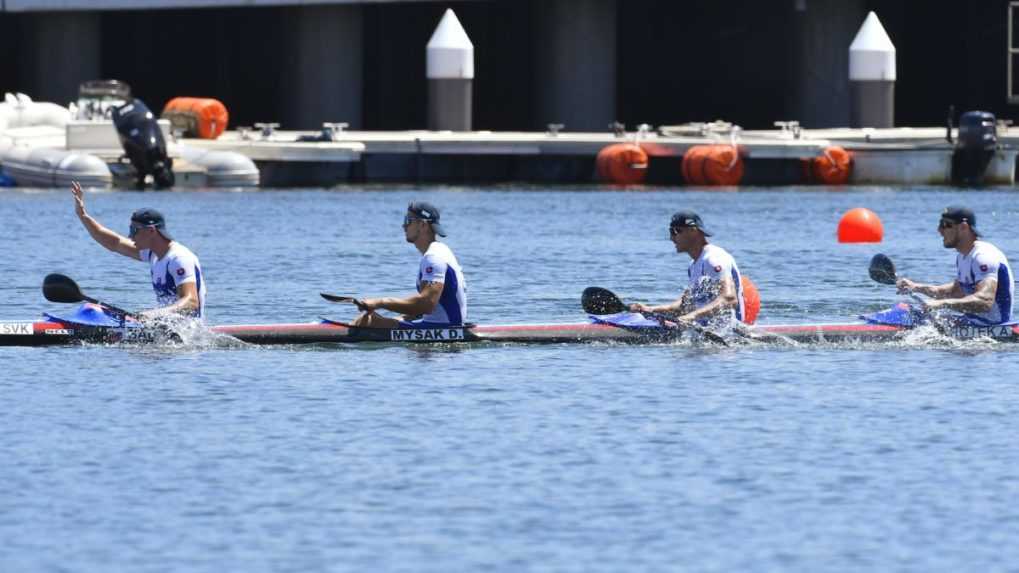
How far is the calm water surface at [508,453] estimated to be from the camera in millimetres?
13164

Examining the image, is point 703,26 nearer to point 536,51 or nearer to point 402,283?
point 536,51

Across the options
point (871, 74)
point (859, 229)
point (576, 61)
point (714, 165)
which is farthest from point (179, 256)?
point (576, 61)

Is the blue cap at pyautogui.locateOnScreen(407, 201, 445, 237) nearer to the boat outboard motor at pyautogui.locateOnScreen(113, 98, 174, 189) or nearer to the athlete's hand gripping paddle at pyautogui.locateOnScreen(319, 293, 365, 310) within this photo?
the athlete's hand gripping paddle at pyautogui.locateOnScreen(319, 293, 365, 310)

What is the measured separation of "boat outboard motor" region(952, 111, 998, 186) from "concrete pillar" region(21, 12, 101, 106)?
23562 mm

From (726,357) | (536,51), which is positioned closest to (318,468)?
(726,357)

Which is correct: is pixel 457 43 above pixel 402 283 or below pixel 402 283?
above

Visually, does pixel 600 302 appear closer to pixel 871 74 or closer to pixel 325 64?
pixel 871 74

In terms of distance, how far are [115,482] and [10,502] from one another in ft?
3.07

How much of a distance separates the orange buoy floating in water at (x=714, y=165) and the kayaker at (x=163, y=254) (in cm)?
3313

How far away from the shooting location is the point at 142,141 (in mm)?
49000

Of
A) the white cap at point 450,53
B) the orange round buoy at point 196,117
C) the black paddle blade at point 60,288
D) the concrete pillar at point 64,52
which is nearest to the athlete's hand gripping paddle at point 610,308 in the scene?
the black paddle blade at point 60,288

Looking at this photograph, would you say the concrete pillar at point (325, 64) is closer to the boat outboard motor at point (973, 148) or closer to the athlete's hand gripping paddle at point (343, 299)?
the boat outboard motor at point (973, 148)

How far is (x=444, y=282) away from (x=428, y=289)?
0.66 feet

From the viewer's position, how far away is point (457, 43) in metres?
56.7
